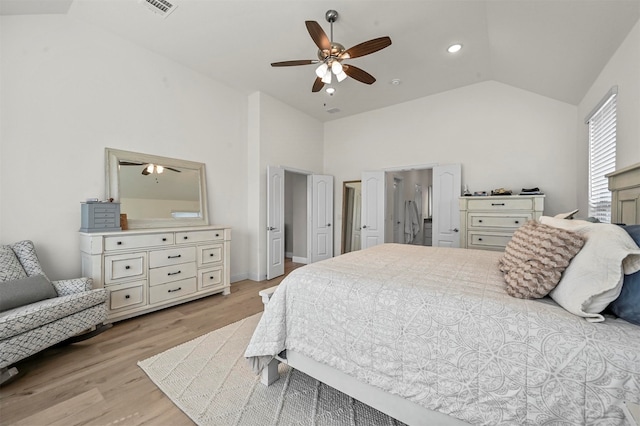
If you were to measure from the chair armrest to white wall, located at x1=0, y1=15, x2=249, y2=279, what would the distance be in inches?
20.7

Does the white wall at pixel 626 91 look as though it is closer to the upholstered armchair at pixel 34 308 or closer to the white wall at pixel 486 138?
the white wall at pixel 486 138

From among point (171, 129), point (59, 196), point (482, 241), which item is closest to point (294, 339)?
point (59, 196)

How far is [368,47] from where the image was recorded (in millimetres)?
2330

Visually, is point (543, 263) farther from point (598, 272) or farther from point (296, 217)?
point (296, 217)

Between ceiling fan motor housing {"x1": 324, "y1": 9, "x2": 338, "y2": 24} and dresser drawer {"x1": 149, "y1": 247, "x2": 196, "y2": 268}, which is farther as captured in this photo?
dresser drawer {"x1": 149, "y1": 247, "x2": 196, "y2": 268}

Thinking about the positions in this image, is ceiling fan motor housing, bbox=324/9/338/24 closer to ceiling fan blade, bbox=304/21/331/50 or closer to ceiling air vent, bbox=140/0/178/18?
ceiling fan blade, bbox=304/21/331/50

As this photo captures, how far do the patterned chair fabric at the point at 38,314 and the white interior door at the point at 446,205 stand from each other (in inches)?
171

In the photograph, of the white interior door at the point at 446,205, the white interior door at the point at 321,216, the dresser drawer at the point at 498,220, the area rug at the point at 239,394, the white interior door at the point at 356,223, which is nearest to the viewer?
the area rug at the point at 239,394

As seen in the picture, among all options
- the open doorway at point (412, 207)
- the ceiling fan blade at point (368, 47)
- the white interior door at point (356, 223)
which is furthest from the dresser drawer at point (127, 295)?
the open doorway at point (412, 207)

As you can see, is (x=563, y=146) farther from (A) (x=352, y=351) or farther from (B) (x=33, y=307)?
(B) (x=33, y=307)

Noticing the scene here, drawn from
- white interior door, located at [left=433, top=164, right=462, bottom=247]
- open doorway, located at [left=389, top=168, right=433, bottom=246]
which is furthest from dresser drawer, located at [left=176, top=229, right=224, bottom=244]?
open doorway, located at [left=389, top=168, right=433, bottom=246]

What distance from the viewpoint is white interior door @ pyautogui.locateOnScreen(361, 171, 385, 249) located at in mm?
4832

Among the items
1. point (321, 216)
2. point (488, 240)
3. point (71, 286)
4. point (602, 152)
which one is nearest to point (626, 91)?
point (602, 152)

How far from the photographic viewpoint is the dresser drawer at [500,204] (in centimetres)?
325
